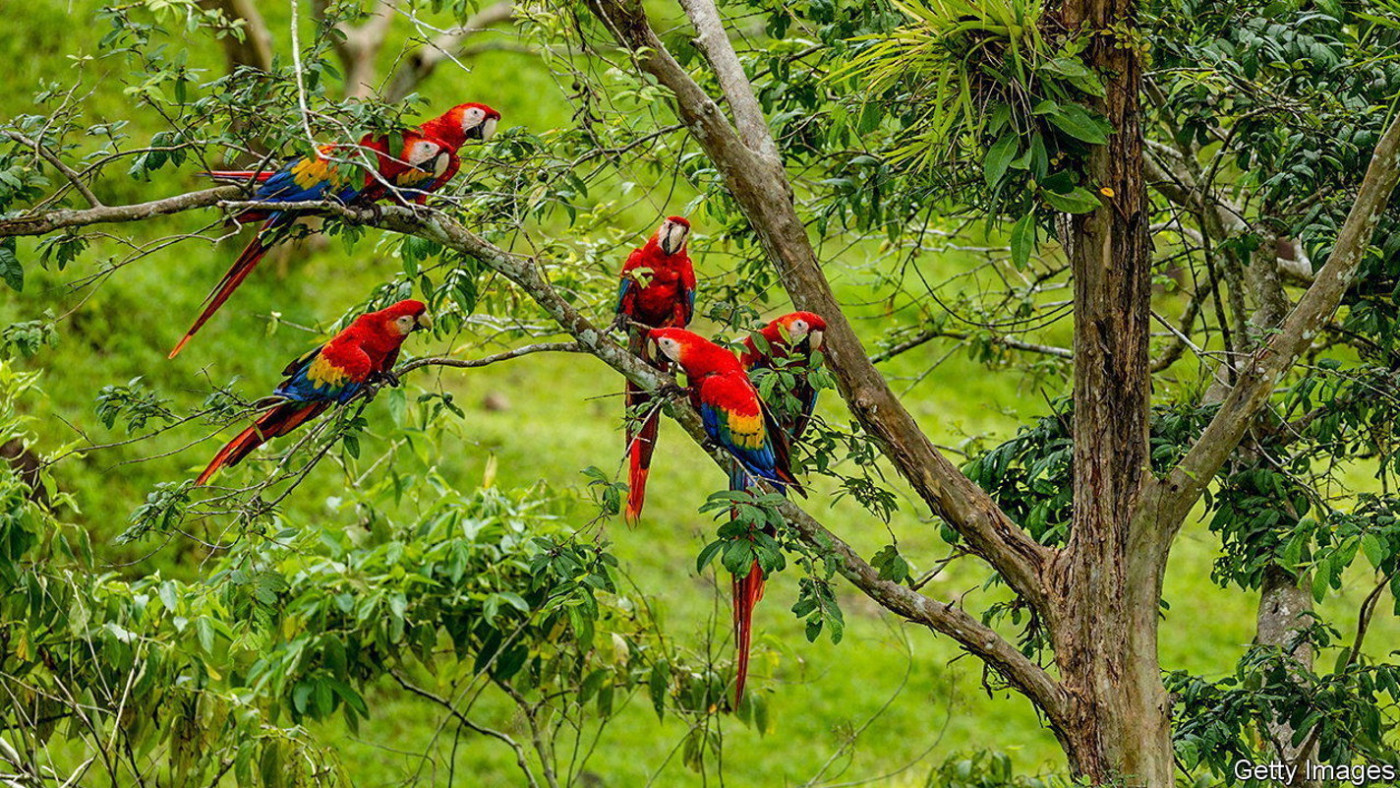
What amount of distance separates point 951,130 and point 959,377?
5.25 meters

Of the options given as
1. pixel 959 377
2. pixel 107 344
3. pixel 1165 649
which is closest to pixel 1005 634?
pixel 1165 649

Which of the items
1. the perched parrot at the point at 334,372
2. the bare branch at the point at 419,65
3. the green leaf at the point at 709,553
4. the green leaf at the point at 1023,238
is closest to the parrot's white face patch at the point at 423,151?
the perched parrot at the point at 334,372

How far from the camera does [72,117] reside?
2.01 m

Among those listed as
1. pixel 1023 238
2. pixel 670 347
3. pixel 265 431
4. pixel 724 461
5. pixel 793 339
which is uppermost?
pixel 1023 238

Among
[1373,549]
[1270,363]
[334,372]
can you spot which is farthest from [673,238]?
[1373,549]

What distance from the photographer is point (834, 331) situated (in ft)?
7.59

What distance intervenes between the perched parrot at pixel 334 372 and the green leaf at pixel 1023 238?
50.8 inches

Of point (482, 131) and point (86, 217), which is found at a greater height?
point (482, 131)

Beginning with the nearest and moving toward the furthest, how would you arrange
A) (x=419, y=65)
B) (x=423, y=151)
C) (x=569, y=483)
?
(x=423, y=151), (x=569, y=483), (x=419, y=65)

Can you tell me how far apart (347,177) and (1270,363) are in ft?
5.29

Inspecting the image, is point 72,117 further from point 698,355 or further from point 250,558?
point 698,355

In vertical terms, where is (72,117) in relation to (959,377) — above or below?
below

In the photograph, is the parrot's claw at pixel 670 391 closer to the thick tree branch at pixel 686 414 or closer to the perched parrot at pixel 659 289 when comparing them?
the thick tree branch at pixel 686 414

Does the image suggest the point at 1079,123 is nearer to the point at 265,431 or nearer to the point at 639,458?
the point at 639,458
